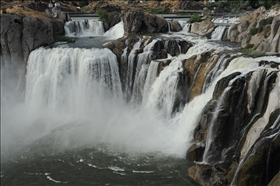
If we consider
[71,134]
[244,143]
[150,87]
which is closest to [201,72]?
[150,87]

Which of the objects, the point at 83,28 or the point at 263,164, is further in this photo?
the point at 83,28

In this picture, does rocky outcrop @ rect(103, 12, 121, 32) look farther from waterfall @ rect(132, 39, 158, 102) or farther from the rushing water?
waterfall @ rect(132, 39, 158, 102)

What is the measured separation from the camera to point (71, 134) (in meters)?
20.6

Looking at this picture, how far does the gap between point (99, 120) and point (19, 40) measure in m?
12.2

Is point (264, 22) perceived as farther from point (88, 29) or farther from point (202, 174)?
point (88, 29)

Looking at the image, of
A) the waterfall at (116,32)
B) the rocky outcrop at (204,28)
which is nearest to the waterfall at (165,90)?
the rocky outcrop at (204,28)

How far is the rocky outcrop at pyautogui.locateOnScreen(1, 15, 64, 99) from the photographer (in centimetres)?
2714

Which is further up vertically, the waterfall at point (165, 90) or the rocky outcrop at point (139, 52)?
the rocky outcrop at point (139, 52)

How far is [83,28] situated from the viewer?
36.7 metres

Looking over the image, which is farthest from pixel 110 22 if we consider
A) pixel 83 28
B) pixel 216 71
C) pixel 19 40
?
pixel 216 71

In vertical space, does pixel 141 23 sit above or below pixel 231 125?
above

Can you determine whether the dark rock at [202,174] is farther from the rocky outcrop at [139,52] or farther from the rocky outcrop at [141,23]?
the rocky outcrop at [141,23]

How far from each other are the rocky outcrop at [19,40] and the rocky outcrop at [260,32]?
19.1 meters

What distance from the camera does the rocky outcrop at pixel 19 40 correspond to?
2714 centimetres
